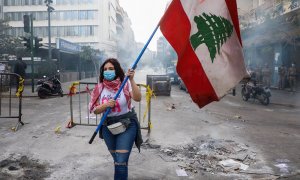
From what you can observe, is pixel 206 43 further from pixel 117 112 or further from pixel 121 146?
pixel 121 146

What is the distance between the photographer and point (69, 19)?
6025cm

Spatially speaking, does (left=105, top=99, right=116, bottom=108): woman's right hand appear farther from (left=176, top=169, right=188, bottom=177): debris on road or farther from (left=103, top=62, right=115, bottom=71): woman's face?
(left=176, top=169, right=188, bottom=177): debris on road

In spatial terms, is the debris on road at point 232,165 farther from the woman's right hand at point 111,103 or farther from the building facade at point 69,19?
the building facade at point 69,19

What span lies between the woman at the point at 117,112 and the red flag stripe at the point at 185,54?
1.87 feet

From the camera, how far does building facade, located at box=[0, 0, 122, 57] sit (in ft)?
194

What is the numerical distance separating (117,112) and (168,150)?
265cm

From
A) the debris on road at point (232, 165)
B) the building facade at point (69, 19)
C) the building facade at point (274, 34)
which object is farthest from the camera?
the building facade at point (69, 19)

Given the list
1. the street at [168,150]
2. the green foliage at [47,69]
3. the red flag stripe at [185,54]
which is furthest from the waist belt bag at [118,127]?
the green foliage at [47,69]

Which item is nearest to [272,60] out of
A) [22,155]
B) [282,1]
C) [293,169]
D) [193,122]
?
[282,1]

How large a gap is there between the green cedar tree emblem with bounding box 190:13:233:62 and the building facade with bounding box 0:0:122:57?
57.3m

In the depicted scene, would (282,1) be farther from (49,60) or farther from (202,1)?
(202,1)

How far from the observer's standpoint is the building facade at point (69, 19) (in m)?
59.1

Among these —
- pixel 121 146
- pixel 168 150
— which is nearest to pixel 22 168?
pixel 121 146

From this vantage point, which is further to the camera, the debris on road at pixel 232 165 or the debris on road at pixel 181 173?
the debris on road at pixel 232 165
